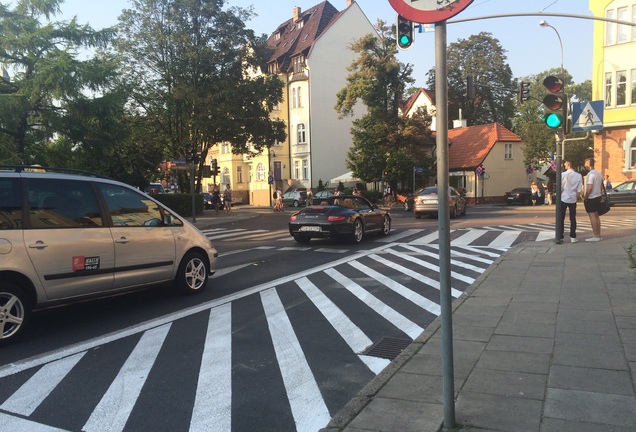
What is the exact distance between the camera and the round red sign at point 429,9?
2951 millimetres

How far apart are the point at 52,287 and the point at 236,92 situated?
26.0 m

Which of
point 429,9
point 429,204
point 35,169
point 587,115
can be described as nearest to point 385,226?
point 587,115

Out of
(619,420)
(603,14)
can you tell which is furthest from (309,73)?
(619,420)

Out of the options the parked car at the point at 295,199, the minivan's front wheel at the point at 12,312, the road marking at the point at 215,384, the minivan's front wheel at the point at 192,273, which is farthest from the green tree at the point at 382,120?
the minivan's front wheel at the point at 12,312

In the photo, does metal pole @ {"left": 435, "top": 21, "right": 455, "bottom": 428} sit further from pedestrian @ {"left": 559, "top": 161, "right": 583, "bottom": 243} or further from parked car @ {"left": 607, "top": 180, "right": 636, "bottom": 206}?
parked car @ {"left": 607, "top": 180, "right": 636, "bottom": 206}

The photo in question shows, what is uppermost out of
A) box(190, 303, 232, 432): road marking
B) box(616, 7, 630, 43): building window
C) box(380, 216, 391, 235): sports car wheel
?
box(616, 7, 630, 43): building window

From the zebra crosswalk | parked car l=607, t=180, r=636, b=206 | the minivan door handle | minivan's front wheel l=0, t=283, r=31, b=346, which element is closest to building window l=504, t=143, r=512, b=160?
parked car l=607, t=180, r=636, b=206

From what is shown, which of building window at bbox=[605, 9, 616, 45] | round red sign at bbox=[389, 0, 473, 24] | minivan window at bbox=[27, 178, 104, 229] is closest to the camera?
round red sign at bbox=[389, 0, 473, 24]

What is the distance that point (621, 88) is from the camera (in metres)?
36.7

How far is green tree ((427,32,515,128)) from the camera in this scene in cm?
5912

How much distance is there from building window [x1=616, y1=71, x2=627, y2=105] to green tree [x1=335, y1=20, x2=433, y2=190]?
44.5 ft

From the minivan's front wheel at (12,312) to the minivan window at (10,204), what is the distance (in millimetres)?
648

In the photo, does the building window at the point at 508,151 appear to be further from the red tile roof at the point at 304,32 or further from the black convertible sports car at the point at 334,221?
the black convertible sports car at the point at 334,221

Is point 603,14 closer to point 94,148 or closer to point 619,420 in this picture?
point 94,148
